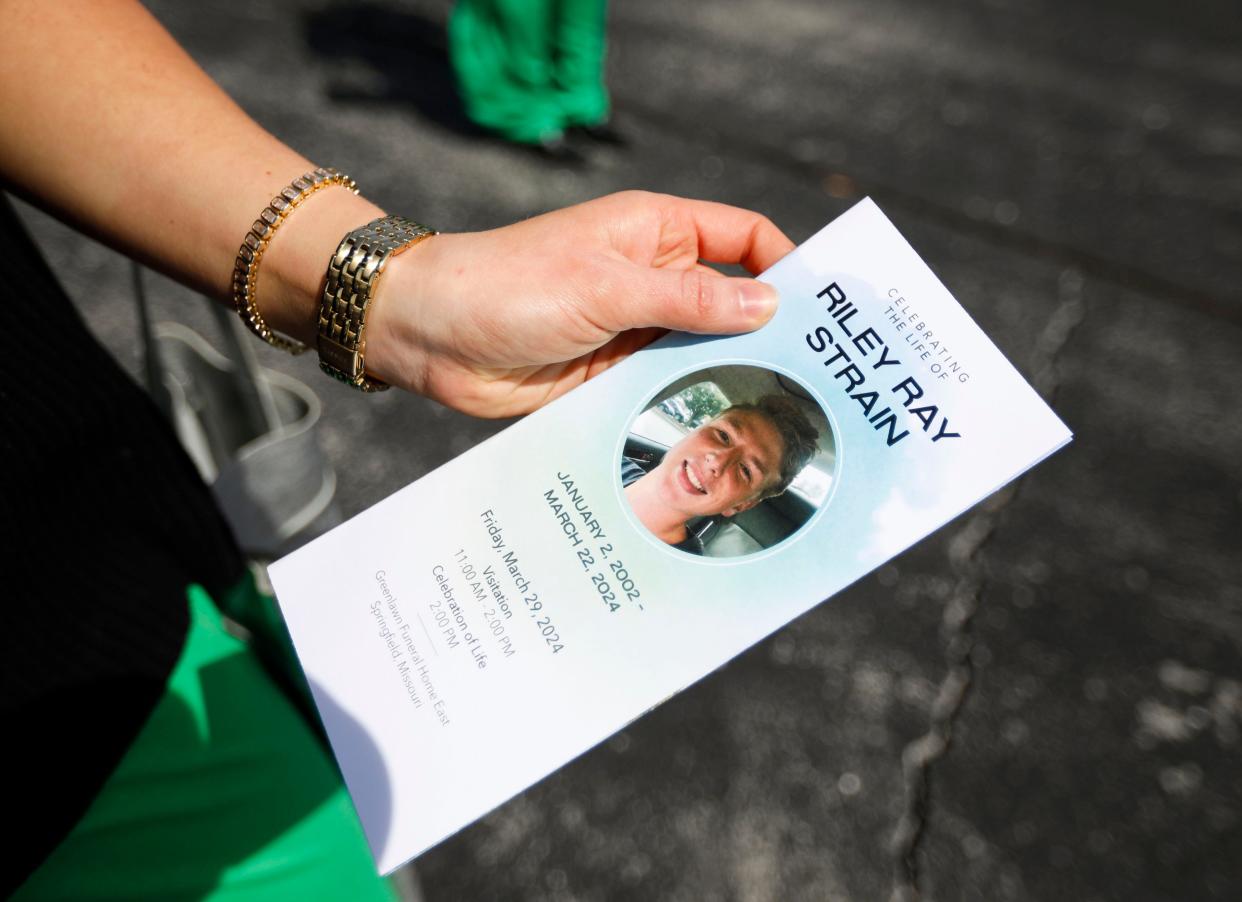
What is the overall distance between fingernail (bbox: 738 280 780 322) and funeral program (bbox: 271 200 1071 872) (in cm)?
2

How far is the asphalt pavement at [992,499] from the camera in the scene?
5.33ft

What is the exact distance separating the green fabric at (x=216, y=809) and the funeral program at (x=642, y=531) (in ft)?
0.50

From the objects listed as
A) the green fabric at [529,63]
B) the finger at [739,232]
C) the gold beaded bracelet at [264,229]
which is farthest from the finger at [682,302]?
the green fabric at [529,63]

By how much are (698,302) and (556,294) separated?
0.15 m

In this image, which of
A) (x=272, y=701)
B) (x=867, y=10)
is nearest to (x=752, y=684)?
(x=272, y=701)

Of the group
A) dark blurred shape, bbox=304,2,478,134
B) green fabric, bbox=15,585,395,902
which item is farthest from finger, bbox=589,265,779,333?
dark blurred shape, bbox=304,2,478,134

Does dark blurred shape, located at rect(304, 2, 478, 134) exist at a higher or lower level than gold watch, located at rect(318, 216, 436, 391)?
lower

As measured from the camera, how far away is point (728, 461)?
842 millimetres

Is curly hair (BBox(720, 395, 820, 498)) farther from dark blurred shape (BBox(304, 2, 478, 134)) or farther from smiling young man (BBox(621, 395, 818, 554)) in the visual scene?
dark blurred shape (BBox(304, 2, 478, 134))

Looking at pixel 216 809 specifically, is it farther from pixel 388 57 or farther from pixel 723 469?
pixel 388 57

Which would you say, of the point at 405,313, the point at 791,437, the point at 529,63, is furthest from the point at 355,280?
the point at 529,63

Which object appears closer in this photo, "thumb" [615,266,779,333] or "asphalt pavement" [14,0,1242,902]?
"thumb" [615,266,779,333]

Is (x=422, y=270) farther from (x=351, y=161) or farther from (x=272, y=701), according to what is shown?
(x=351, y=161)

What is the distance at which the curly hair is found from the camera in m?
0.81
